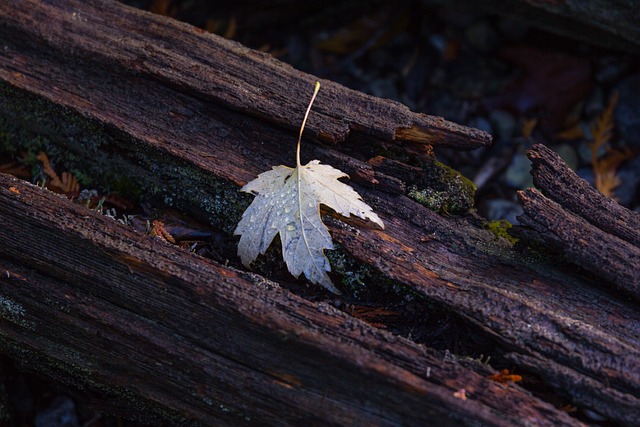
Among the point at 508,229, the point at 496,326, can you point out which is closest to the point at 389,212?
the point at 508,229

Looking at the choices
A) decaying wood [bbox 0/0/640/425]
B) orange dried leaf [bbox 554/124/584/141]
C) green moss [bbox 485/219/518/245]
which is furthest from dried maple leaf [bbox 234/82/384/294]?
orange dried leaf [bbox 554/124/584/141]

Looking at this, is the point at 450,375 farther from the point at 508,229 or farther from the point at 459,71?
the point at 459,71

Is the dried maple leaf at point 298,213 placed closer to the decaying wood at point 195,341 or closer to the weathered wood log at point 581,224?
the decaying wood at point 195,341

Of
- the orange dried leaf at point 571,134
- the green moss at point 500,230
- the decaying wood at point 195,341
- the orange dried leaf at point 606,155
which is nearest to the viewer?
the decaying wood at point 195,341

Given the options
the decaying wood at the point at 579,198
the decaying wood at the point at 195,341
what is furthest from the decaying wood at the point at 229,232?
the decaying wood at the point at 579,198

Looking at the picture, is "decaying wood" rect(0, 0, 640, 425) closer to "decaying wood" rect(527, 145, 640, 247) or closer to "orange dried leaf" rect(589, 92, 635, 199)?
"decaying wood" rect(527, 145, 640, 247)
